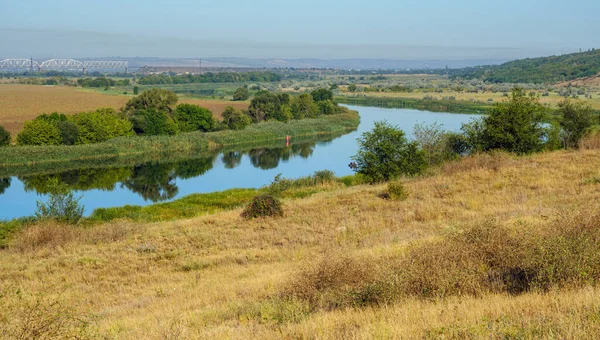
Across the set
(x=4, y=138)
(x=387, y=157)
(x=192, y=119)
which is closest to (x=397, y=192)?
(x=387, y=157)

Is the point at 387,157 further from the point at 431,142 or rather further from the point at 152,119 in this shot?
the point at 152,119

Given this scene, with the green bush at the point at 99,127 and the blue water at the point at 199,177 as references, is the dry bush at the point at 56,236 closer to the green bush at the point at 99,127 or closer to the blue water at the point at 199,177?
the blue water at the point at 199,177

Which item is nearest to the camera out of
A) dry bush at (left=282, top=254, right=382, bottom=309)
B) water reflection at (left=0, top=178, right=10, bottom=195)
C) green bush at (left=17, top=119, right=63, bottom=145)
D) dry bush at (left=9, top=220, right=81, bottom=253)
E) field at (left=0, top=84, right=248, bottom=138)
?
dry bush at (left=282, top=254, right=382, bottom=309)

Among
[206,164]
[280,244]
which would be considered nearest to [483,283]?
[280,244]

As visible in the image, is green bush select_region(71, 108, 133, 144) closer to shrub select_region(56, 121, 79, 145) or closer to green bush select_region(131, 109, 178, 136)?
shrub select_region(56, 121, 79, 145)

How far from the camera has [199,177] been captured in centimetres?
3538

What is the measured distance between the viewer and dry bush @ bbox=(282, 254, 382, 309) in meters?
6.00

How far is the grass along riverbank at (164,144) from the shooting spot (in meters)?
37.7

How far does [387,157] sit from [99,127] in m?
29.3

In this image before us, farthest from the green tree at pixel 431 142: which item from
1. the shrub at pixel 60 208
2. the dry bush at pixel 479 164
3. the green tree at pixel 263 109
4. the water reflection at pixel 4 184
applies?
the green tree at pixel 263 109

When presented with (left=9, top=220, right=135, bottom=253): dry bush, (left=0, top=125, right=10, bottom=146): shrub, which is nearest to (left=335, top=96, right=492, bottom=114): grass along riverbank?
(left=0, top=125, right=10, bottom=146): shrub

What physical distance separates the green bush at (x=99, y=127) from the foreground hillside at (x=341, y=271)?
1205 inches

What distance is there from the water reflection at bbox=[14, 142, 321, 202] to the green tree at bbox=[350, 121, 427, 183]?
12.1 metres

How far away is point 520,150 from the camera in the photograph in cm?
2291
